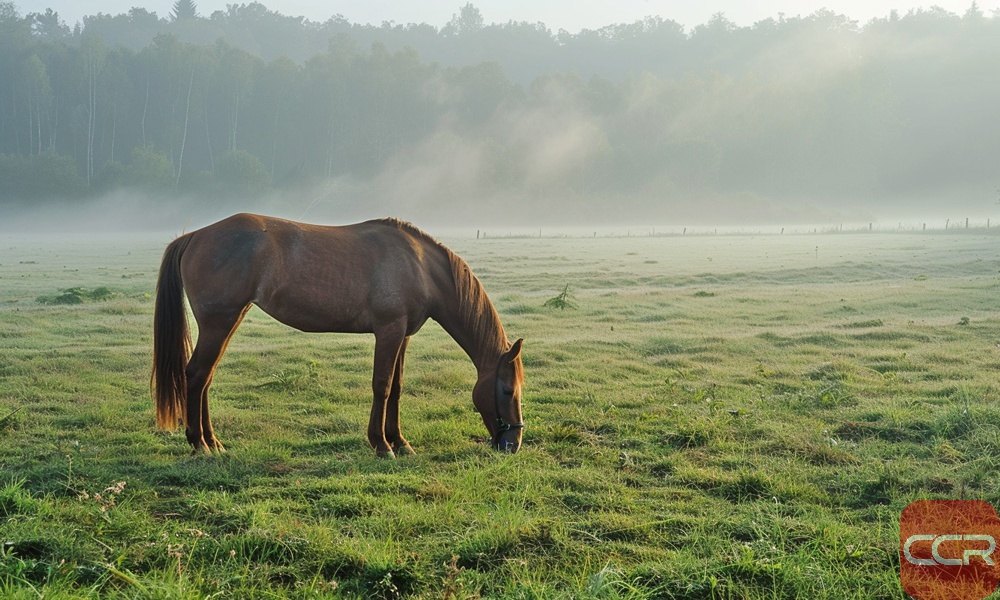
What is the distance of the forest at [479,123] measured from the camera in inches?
2598

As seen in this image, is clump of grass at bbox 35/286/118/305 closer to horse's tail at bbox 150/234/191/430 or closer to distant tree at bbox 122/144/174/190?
horse's tail at bbox 150/234/191/430

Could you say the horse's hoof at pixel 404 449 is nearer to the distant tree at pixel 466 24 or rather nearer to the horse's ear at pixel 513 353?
the horse's ear at pixel 513 353

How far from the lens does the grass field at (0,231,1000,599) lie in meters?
3.46

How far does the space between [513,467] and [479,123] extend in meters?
82.6

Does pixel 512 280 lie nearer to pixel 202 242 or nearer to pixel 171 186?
pixel 202 242

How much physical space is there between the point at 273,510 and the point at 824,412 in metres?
5.73

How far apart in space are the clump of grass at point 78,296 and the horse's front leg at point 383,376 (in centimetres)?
1278

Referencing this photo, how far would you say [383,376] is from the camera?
608 cm

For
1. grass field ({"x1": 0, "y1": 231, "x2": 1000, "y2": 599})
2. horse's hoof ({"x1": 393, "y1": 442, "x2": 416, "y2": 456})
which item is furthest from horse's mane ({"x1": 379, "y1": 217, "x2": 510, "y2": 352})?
horse's hoof ({"x1": 393, "y1": 442, "x2": 416, "y2": 456})

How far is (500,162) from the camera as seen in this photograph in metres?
74.6

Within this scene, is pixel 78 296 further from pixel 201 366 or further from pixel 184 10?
pixel 184 10

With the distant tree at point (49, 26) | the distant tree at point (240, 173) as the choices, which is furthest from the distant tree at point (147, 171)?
the distant tree at point (49, 26)

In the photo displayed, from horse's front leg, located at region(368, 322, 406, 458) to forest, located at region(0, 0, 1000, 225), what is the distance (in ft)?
200

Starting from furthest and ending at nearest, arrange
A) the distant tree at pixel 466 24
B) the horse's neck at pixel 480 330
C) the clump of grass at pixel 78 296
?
1. the distant tree at pixel 466 24
2. the clump of grass at pixel 78 296
3. the horse's neck at pixel 480 330
